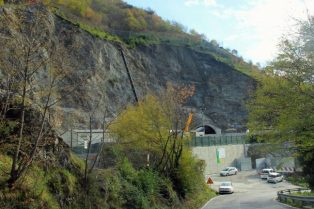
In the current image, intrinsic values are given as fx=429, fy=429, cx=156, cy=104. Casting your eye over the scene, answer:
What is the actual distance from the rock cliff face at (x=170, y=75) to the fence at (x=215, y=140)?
832 cm

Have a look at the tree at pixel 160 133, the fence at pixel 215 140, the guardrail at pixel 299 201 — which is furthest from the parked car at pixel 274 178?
the guardrail at pixel 299 201

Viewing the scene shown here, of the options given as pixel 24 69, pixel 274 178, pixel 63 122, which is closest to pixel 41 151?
pixel 24 69

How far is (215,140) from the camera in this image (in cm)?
6650

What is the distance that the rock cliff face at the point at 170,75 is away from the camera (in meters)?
68.4

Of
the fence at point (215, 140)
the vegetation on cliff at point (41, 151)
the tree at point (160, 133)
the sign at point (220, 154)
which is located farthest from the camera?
the sign at point (220, 154)

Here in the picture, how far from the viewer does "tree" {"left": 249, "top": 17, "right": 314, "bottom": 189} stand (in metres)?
15.7

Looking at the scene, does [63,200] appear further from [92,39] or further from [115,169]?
[92,39]

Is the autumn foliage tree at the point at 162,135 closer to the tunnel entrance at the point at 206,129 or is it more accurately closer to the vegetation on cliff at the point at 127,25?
the vegetation on cliff at the point at 127,25

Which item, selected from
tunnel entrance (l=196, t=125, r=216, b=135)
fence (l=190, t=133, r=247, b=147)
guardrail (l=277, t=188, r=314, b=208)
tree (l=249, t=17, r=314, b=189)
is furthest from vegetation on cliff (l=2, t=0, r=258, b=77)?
tree (l=249, t=17, r=314, b=189)

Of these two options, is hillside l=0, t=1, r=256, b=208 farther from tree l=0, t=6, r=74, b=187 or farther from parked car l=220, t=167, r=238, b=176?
parked car l=220, t=167, r=238, b=176

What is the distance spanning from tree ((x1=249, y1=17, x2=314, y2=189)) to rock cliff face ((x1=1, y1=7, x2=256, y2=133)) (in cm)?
4555

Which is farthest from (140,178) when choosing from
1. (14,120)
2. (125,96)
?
(125,96)

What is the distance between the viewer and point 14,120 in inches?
596

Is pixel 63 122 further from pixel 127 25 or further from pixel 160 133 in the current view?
pixel 127 25
